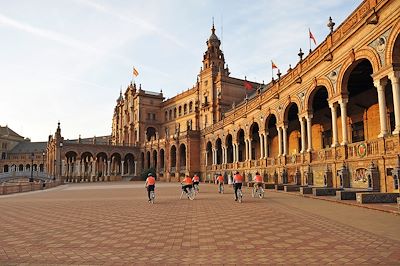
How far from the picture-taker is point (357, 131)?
2355 centimetres

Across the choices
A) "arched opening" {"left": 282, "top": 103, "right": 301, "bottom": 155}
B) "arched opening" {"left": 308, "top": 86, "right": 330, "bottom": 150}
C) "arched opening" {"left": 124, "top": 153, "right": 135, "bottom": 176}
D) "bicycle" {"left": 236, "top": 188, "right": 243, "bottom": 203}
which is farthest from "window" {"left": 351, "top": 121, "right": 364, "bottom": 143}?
"arched opening" {"left": 124, "top": 153, "right": 135, "bottom": 176}

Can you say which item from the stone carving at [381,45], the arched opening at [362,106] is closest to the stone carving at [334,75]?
the arched opening at [362,106]

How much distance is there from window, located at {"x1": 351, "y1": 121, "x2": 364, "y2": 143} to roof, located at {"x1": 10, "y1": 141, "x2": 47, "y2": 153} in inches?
4418

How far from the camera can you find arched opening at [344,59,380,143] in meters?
20.9

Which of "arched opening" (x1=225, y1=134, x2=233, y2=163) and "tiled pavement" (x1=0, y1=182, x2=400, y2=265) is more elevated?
"arched opening" (x1=225, y1=134, x2=233, y2=163)

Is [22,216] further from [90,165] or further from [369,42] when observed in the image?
[90,165]

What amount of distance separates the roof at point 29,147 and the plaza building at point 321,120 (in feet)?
192

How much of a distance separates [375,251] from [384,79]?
11.8m

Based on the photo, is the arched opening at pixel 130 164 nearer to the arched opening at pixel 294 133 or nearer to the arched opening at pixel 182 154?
the arched opening at pixel 182 154

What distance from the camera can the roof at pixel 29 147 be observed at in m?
114

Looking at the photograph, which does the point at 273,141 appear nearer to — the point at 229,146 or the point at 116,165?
the point at 229,146

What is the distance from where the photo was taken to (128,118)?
82312 mm

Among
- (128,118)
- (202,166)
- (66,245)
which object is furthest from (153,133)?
(66,245)

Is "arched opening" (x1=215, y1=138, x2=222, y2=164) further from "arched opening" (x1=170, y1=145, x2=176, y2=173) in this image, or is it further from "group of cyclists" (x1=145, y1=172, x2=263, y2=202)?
"group of cyclists" (x1=145, y1=172, x2=263, y2=202)
